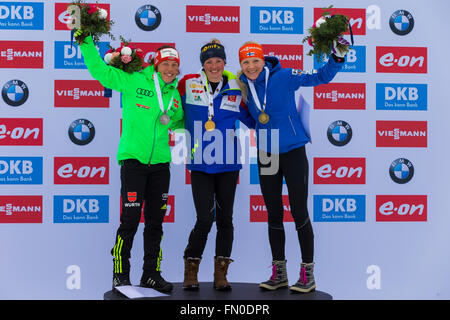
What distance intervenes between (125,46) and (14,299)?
2.30 m

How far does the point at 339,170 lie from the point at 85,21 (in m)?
2.36

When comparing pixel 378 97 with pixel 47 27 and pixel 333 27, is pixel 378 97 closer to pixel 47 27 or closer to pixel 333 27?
pixel 333 27

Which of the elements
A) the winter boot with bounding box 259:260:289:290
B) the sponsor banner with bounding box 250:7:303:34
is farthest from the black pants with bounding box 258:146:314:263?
the sponsor banner with bounding box 250:7:303:34

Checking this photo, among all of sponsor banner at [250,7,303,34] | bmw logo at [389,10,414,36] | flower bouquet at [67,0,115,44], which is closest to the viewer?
flower bouquet at [67,0,115,44]

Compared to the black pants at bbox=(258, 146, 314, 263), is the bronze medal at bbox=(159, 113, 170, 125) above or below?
Answer: above

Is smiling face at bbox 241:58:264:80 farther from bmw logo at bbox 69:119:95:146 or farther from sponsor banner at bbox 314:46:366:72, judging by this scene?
bmw logo at bbox 69:119:95:146

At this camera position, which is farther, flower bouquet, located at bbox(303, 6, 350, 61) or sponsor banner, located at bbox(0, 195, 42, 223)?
sponsor banner, located at bbox(0, 195, 42, 223)

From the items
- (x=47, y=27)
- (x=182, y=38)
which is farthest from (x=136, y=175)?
(x=47, y=27)

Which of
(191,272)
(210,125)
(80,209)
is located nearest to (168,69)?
(210,125)

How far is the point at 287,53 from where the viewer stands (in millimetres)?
3842

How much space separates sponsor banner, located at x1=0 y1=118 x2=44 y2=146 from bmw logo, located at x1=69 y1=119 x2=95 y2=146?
270 mm

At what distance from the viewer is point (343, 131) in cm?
391

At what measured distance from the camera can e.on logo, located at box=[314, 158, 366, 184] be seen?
391cm

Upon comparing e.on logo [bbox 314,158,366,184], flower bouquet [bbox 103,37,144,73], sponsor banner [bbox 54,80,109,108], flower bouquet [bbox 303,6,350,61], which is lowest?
e.on logo [bbox 314,158,366,184]
